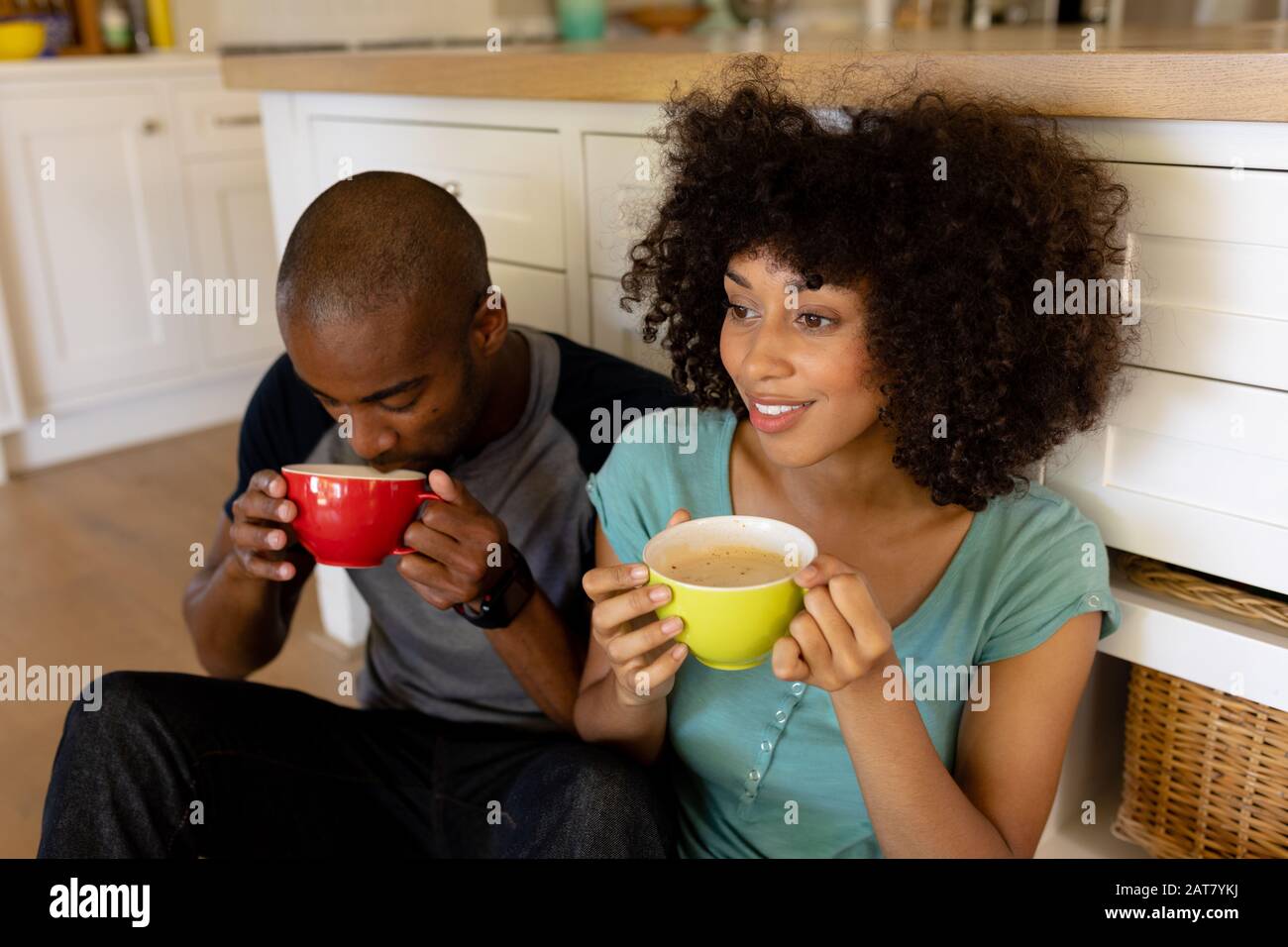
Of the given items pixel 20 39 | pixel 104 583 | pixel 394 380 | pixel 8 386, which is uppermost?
pixel 20 39

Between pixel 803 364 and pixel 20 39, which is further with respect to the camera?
pixel 20 39

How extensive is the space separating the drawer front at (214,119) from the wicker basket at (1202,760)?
2796 millimetres

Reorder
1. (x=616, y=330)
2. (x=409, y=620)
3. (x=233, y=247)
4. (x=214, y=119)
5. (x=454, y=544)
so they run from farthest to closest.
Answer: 1. (x=233, y=247)
2. (x=214, y=119)
3. (x=616, y=330)
4. (x=409, y=620)
5. (x=454, y=544)

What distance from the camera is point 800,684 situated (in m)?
0.91

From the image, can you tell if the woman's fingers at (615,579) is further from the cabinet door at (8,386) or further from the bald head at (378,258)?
the cabinet door at (8,386)

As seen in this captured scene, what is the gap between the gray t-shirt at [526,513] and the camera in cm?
113

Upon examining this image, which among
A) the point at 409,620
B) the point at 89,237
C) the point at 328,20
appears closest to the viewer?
the point at 409,620

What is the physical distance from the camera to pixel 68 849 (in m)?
0.91

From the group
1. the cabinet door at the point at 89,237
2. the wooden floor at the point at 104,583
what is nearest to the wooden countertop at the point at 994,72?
the wooden floor at the point at 104,583

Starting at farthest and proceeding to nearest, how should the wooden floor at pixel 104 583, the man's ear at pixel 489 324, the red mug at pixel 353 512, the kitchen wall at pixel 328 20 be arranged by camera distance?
the kitchen wall at pixel 328 20 < the wooden floor at pixel 104 583 < the man's ear at pixel 489 324 < the red mug at pixel 353 512

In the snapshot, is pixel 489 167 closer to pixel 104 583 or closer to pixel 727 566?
pixel 727 566

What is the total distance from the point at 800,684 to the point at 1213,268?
43cm

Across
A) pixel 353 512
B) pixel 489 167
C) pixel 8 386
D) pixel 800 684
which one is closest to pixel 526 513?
pixel 353 512
